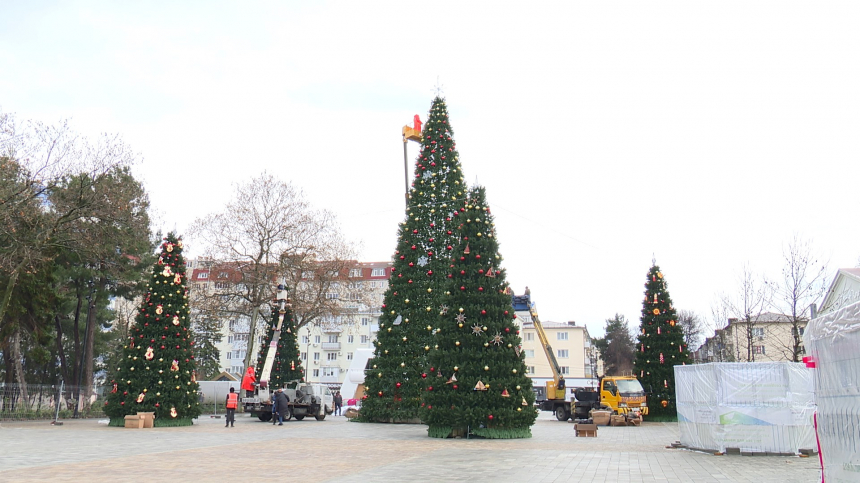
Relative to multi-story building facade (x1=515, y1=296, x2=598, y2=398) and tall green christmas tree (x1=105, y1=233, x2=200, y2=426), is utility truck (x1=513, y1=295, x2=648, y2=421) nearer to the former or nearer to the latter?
tall green christmas tree (x1=105, y1=233, x2=200, y2=426)

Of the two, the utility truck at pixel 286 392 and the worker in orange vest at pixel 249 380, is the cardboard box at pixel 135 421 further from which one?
the worker in orange vest at pixel 249 380

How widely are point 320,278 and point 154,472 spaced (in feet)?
90.8

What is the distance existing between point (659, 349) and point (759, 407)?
1724 cm

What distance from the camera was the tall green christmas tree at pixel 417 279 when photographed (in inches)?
1051

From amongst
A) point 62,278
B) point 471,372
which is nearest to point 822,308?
point 471,372

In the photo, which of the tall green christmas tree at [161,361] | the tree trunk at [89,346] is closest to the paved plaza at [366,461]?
the tall green christmas tree at [161,361]

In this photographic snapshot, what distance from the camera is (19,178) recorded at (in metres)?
23.1

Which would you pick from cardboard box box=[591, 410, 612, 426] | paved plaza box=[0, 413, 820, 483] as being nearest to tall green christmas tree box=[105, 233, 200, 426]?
paved plaza box=[0, 413, 820, 483]

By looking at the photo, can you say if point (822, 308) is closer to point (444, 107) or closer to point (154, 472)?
point (444, 107)

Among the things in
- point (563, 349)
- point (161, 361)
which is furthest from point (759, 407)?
point (563, 349)

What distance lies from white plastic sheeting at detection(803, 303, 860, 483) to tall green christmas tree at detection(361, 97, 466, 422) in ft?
62.5

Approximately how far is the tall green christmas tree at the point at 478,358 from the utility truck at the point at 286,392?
1122 centimetres

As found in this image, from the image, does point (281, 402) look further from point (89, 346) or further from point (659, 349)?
point (659, 349)

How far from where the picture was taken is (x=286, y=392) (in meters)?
30.5
